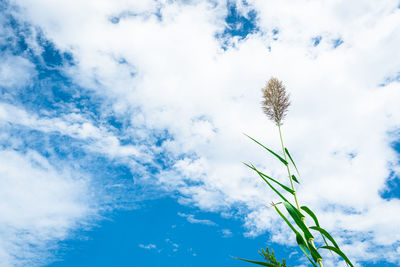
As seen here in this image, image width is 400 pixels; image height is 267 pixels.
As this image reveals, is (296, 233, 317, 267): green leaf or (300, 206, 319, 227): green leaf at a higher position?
(300, 206, 319, 227): green leaf

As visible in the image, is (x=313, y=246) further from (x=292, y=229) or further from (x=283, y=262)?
(x=283, y=262)

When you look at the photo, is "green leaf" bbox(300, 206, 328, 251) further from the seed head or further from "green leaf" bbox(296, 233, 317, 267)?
the seed head

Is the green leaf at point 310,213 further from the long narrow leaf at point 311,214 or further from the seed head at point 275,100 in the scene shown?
the seed head at point 275,100

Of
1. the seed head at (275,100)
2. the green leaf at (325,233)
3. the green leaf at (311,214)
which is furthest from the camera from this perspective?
the seed head at (275,100)

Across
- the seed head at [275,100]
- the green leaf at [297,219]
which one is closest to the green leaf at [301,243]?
the green leaf at [297,219]

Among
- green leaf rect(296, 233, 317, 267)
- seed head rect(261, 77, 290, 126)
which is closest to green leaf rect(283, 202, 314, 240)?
green leaf rect(296, 233, 317, 267)

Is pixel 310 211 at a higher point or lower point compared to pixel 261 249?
lower

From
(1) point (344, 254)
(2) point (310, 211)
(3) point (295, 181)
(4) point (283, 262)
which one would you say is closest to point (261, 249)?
(4) point (283, 262)

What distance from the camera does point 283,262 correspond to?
13.4 feet

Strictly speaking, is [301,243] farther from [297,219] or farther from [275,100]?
[275,100]

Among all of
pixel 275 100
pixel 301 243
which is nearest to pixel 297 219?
pixel 301 243

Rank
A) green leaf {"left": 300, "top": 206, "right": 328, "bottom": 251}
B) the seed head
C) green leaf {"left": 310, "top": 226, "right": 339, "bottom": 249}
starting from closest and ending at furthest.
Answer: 1. green leaf {"left": 310, "top": 226, "right": 339, "bottom": 249}
2. green leaf {"left": 300, "top": 206, "right": 328, "bottom": 251}
3. the seed head

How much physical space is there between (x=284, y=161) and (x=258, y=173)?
0.65 meters

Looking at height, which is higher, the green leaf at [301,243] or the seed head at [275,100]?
the seed head at [275,100]
